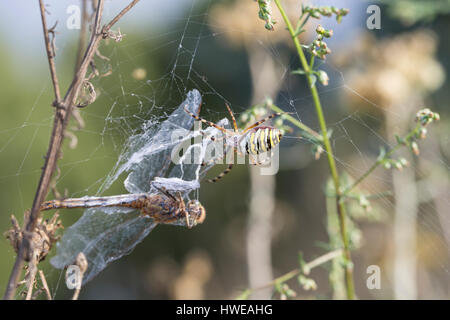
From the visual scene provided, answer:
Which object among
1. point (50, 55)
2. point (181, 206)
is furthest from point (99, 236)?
point (50, 55)

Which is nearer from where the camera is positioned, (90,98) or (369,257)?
(90,98)

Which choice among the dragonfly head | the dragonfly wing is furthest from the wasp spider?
the dragonfly wing

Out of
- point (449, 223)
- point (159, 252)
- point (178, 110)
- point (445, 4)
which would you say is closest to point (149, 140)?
point (178, 110)

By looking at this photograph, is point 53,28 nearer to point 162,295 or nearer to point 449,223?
point 449,223

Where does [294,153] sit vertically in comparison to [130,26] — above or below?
below

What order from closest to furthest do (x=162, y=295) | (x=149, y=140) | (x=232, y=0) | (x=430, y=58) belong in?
(x=149, y=140) < (x=430, y=58) < (x=232, y=0) < (x=162, y=295)

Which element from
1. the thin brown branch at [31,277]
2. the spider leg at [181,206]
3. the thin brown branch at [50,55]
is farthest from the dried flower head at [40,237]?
the spider leg at [181,206]
